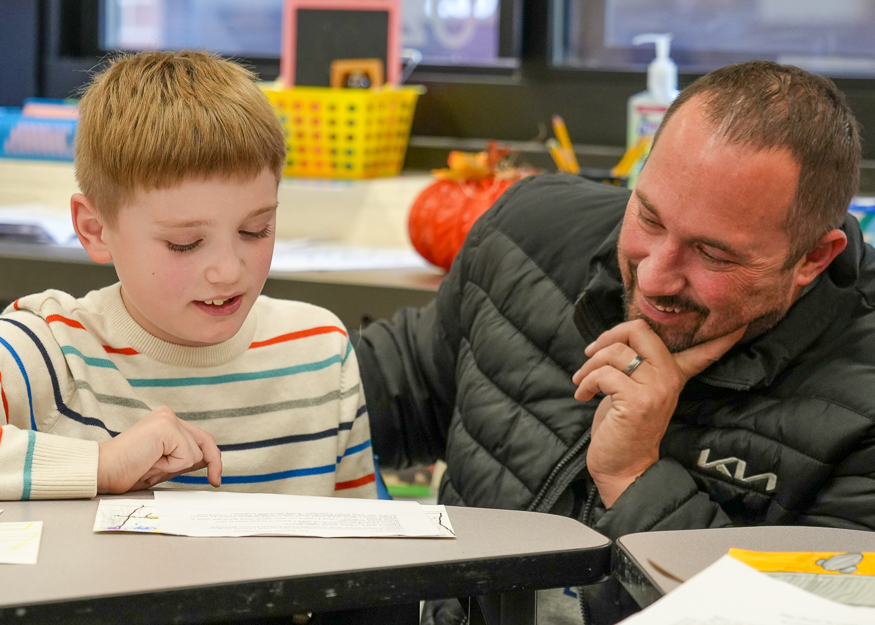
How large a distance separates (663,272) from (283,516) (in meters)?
0.50

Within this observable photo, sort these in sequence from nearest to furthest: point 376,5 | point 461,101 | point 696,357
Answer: point 696,357 < point 376,5 < point 461,101

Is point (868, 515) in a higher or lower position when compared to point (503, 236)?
lower

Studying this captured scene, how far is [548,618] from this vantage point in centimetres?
107

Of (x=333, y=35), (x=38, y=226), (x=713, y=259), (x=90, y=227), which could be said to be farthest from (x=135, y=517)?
(x=333, y=35)

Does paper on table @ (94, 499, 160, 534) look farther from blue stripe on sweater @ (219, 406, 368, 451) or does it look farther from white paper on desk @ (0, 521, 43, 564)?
blue stripe on sweater @ (219, 406, 368, 451)

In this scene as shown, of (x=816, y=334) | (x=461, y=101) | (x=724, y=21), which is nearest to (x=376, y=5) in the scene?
(x=461, y=101)

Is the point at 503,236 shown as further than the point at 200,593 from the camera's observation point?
Yes

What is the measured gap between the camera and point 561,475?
1164mm

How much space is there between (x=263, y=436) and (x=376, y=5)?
120cm

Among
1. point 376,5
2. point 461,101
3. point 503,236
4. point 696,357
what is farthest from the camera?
point 461,101

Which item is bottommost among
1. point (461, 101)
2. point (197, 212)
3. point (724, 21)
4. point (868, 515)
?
point (868, 515)

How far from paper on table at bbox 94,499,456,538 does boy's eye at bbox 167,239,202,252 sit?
10.6 inches

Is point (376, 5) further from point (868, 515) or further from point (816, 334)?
point (868, 515)

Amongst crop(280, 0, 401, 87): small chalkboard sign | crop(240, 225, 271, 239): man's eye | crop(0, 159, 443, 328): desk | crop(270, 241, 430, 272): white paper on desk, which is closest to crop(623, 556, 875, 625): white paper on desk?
crop(240, 225, 271, 239): man's eye
